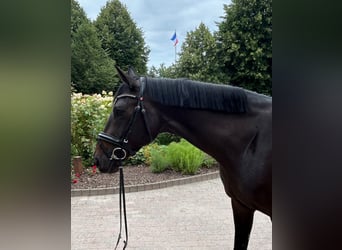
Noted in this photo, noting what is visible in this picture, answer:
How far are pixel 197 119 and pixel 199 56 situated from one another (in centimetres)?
840

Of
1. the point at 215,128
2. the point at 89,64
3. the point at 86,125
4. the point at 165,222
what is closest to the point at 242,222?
the point at 215,128

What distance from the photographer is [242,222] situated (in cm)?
181

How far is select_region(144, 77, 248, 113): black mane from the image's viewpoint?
158cm

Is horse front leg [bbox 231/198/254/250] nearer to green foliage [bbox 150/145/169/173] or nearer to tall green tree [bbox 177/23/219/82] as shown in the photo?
green foliage [bbox 150/145/169/173]

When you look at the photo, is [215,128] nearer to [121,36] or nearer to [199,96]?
[199,96]

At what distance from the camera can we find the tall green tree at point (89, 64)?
37.2 ft

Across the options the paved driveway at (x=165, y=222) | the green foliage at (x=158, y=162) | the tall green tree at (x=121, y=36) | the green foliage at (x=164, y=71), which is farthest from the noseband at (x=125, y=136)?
the tall green tree at (x=121, y=36)

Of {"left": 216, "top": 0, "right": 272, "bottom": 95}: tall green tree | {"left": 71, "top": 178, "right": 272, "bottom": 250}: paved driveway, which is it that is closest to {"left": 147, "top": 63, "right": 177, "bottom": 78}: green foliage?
{"left": 216, "top": 0, "right": 272, "bottom": 95}: tall green tree

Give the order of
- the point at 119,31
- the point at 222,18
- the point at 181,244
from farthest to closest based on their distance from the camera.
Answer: the point at 119,31, the point at 222,18, the point at 181,244
